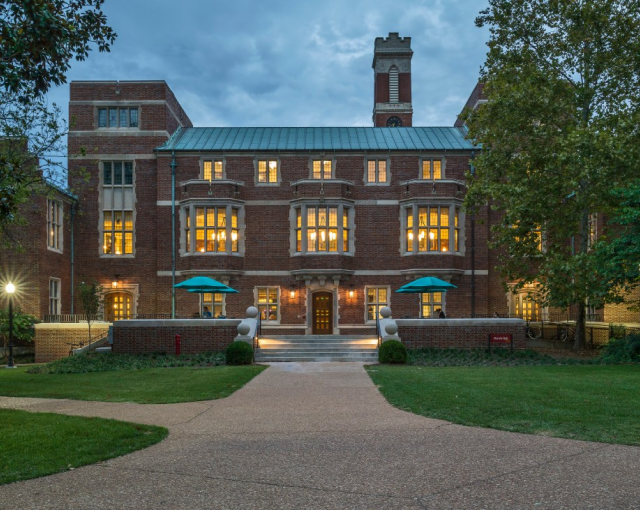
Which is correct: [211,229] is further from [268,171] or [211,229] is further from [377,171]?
[377,171]

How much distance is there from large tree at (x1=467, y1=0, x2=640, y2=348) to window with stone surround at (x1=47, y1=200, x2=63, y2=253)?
19.4 metres

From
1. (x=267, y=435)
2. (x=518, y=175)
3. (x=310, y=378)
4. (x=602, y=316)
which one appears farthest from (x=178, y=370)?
(x=602, y=316)

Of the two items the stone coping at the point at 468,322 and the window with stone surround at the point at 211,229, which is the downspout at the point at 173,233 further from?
the stone coping at the point at 468,322

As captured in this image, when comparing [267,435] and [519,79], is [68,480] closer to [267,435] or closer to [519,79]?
[267,435]

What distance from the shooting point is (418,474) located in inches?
251

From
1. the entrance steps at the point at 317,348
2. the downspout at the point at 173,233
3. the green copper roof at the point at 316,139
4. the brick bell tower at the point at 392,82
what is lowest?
the entrance steps at the point at 317,348

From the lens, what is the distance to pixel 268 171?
98.9 ft

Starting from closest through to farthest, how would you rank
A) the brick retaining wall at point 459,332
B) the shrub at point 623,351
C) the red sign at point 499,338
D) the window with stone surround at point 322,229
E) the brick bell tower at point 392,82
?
the shrub at point 623,351 < the red sign at point 499,338 < the brick retaining wall at point 459,332 < the window with stone surround at point 322,229 < the brick bell tower at point 392,82

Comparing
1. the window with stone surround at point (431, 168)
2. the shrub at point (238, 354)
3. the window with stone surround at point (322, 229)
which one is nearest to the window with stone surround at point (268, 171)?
the window with stone surround at point (322, 229)

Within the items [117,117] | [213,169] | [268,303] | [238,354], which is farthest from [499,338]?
[117,117]

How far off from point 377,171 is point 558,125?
9584mm

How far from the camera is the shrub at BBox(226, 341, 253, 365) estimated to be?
20125 millimetres

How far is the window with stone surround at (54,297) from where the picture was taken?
27.9 meters

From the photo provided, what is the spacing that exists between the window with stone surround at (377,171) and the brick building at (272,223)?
0.10 meters
